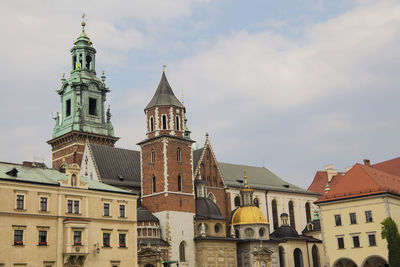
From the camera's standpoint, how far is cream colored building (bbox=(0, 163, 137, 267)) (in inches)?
1710

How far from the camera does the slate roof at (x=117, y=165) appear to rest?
66.9 metres

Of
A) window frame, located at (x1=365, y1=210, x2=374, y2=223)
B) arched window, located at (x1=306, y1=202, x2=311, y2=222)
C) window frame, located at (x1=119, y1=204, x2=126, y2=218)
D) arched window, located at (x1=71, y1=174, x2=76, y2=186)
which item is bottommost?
window frame, located at (x1=365, y1=210, x2=374, y2=223)

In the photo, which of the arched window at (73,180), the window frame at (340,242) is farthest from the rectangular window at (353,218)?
the arched window at (73,180)

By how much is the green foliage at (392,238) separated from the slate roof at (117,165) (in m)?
29.5

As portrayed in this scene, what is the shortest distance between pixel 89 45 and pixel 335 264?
5206cm

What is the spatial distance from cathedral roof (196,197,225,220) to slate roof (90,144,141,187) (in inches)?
320

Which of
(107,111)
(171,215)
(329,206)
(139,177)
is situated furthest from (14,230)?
(107,111)

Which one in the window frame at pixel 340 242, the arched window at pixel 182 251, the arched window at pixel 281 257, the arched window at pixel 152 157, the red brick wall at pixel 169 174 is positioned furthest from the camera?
the arched window at pixel 281 257

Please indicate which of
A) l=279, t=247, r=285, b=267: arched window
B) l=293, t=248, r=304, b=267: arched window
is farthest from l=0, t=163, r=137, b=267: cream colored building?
l=293, t=248, r=304, b=267: arched window

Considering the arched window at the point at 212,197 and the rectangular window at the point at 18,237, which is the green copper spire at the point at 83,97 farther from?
the rectangular window at the point at 18,237

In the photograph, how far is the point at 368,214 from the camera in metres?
57.9

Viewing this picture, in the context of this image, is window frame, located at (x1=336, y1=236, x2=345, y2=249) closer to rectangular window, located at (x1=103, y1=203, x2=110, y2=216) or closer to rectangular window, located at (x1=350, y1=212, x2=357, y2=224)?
rectangular window, located at (x1=350, y1=212, x2=357, y2=224)

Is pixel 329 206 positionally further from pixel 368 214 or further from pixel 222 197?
pixel 222 197

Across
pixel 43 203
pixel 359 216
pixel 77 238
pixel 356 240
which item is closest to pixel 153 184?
pixel 77 238
